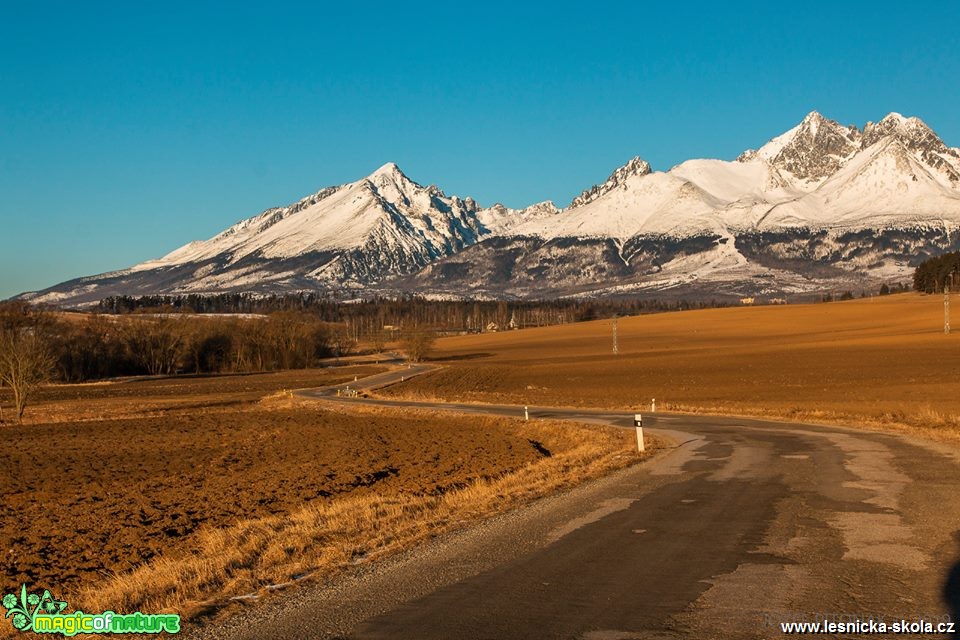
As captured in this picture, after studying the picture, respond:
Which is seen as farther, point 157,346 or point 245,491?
point 157,346

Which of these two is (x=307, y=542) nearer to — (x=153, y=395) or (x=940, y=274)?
(x=153, y=395)

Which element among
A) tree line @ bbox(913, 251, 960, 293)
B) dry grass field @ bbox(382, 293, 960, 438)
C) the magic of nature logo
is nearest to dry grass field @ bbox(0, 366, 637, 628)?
the magic of nature logo

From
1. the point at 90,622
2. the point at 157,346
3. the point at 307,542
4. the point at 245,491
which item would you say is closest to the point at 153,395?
the point at 157,346

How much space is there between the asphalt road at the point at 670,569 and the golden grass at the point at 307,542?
33.1 inches

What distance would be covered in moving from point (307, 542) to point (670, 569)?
19.3 ft

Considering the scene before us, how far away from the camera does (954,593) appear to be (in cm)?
961

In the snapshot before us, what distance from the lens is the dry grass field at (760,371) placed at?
4678 cm

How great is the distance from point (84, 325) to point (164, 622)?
13532 cm

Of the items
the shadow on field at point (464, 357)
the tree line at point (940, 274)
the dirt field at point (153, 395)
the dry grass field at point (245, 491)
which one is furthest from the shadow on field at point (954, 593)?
the tree line at point (940, 274)

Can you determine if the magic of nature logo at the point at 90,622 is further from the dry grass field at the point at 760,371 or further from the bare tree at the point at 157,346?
the bare tree at the point at 157,346

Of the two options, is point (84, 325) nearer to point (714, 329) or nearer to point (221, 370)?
point (221, 370)

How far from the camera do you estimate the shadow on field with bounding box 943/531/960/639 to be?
344 inches

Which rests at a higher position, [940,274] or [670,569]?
[940,274]

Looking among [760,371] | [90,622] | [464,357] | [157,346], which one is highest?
[90,622]
